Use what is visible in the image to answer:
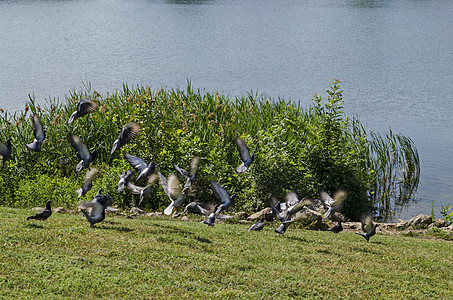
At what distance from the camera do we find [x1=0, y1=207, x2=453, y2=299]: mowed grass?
6.83m

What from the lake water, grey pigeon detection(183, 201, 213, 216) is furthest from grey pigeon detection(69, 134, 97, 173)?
the lake water

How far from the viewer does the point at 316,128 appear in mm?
12648

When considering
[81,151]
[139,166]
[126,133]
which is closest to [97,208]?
[81,151]

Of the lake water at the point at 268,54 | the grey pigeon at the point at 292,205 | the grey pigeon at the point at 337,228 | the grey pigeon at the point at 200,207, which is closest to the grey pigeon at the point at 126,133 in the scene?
the grey pigeon at the point at 200,207

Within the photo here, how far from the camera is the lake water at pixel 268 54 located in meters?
21.5

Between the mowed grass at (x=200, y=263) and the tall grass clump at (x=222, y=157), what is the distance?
208 cm

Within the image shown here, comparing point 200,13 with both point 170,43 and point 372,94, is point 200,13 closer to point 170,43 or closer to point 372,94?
point 170,43

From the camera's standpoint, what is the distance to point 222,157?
42.0ft

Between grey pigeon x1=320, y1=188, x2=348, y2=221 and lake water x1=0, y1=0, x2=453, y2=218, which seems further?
lake water x1=0, y1=0, x2=453, y2=218

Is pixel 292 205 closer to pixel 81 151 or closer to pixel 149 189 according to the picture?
Answer: pixel 149 189

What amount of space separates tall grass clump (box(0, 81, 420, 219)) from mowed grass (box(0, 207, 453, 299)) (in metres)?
2.08

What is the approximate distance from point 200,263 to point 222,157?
17.1 feet

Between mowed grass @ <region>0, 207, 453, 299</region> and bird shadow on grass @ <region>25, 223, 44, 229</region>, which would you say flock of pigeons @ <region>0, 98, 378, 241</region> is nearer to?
bird shadow on grass @ <region>25, 223, 44, 229</region>

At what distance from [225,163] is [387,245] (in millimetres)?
4203
